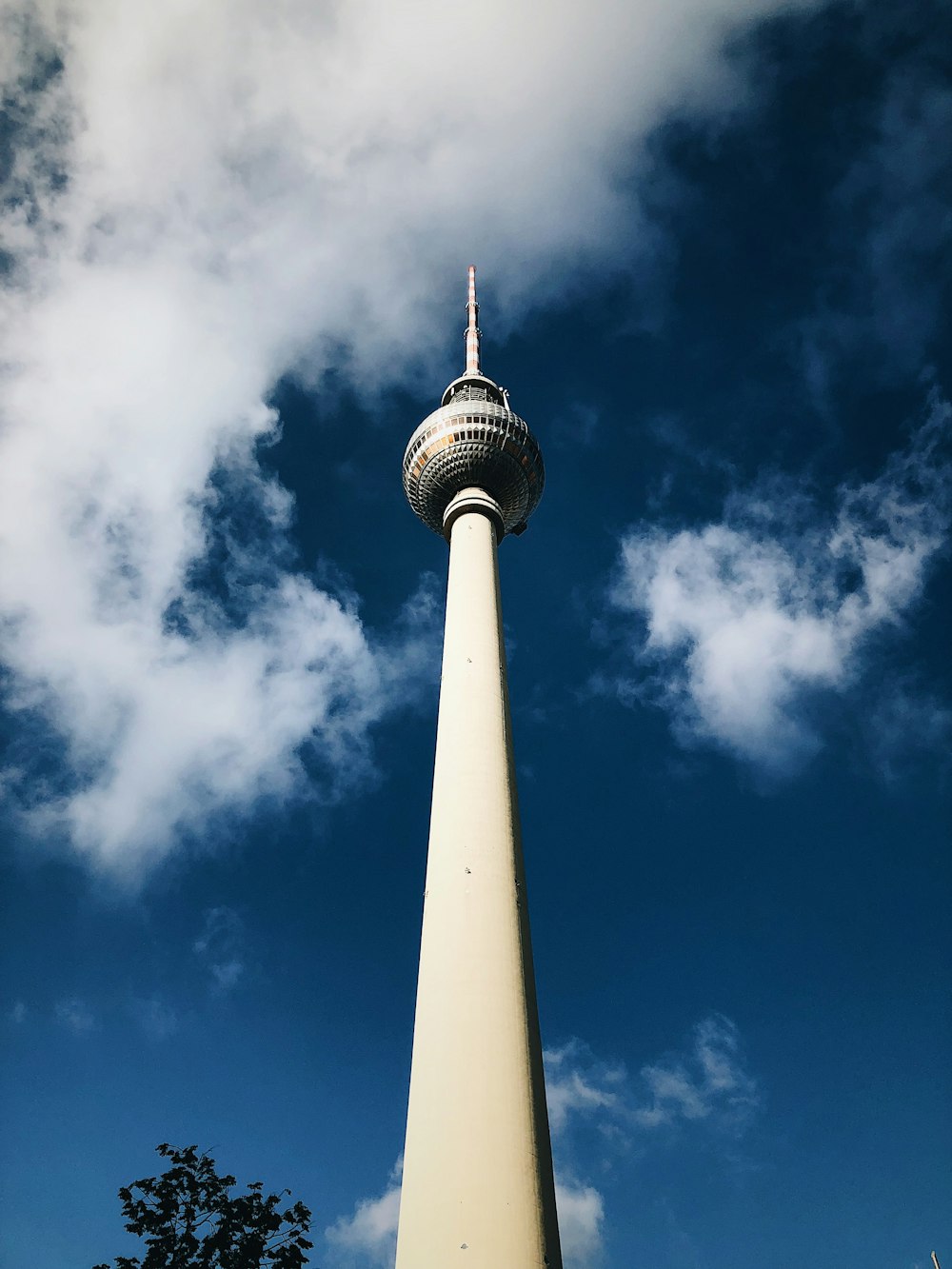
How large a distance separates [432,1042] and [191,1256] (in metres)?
15.7

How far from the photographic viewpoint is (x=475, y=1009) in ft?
97.1

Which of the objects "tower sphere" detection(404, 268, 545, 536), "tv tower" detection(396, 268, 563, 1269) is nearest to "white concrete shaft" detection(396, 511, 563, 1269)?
"tv tower" detection(396, 268, 563, 1269)

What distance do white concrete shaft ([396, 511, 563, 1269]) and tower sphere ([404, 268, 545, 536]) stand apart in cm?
2130

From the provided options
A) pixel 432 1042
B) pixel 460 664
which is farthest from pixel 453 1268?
pixel 460 664

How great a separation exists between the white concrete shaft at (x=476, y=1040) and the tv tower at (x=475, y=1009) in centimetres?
4

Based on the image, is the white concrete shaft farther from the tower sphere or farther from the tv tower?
the tower sphere

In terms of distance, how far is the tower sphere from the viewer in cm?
5953

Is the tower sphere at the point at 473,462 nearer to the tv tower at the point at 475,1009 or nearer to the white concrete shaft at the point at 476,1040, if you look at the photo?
the tv tower at the point at 475,1009

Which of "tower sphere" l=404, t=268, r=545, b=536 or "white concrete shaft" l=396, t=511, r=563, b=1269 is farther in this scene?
"tower sphere" l=404, t=268, r=545, b=536

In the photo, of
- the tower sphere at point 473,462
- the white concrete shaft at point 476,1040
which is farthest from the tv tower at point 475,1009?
the tower sphere at point 473,462

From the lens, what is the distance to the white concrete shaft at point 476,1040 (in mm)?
24812

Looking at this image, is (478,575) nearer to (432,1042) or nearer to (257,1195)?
(432,1042)

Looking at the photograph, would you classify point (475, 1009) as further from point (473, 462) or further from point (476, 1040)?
point (473, 462)

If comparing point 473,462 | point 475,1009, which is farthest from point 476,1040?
point 473,462
